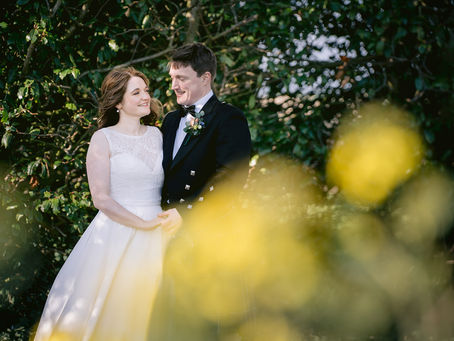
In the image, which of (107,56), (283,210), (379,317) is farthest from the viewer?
(379,317)

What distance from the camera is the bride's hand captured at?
2795 mm

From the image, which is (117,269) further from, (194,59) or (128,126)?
(194,59)

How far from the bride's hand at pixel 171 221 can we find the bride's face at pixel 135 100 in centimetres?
78

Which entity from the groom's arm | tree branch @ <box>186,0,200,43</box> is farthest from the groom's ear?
tree branch @ <box>186,0,200,43</box>

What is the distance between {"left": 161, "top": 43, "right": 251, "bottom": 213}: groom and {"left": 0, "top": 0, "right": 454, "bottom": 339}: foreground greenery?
4.05ft

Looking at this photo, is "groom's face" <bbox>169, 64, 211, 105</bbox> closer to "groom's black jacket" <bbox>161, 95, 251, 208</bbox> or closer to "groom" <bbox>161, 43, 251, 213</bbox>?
"groom" <bbox>161, 43, 251, 213</bbox>

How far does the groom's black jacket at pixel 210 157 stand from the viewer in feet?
9.09

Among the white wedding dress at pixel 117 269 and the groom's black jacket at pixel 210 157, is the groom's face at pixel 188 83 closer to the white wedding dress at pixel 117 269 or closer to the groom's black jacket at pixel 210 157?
the groom's black jacket at pixel 210 157

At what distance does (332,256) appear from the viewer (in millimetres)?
6172

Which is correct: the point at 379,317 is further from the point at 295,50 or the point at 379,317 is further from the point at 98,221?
the point at 98,221

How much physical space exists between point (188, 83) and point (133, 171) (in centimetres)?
67

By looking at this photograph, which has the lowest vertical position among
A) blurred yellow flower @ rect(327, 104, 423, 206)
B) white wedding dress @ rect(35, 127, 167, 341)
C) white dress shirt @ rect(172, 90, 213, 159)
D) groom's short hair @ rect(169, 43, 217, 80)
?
blurred yellow flower @ rect(327, 104, 423, 206)

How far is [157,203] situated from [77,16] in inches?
89.2

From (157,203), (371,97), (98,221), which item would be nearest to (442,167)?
(371,97)
